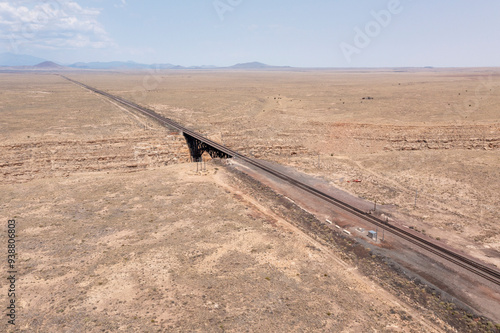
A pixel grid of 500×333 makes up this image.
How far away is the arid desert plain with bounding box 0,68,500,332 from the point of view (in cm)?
1692

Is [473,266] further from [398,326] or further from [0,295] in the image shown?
[0,295]

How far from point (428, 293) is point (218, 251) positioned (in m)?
14.1

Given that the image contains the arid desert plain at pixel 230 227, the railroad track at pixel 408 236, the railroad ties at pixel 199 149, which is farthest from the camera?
the railroad ties at pixel 199 149

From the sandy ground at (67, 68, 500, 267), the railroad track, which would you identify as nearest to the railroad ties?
the sandy ground at (67, 68, 500, 267)

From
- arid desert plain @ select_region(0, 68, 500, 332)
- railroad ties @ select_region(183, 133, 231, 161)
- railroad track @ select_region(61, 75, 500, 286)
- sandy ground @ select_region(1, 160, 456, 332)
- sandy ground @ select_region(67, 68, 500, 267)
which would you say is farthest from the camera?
railroad ties @ select_region(183, 133, 231, 161)

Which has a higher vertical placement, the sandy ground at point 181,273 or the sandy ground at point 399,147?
the sandy ground at point 399,147

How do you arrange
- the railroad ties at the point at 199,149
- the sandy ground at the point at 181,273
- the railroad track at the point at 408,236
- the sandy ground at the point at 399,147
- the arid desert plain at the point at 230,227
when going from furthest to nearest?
the railroad ties at the point at 199,149 < the sandy ground at the point at 399,147 < the railroad track at the point at 408,236 < the arid desert plain at the point at 230,227 < the sandy ground at the point at 181,273

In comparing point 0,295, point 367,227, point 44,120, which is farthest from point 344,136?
point 44,120

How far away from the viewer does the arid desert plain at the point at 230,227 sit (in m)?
16.9

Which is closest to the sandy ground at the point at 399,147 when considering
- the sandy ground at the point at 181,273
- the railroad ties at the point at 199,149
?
the railroad ties at the point at 199,149

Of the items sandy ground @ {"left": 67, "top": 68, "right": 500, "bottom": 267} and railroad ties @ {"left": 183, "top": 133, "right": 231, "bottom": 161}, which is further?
railroad ties @ {"left": 183, "top": 133, "right": 231, "bottom": 161}

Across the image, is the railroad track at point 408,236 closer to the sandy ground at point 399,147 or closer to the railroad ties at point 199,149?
the sandy ground at point 399,147

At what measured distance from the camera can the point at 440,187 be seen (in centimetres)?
3559

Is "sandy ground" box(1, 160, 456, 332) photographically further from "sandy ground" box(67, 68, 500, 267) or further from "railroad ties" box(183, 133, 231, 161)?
"railroad ties" box(183, 133, 231, 161)
